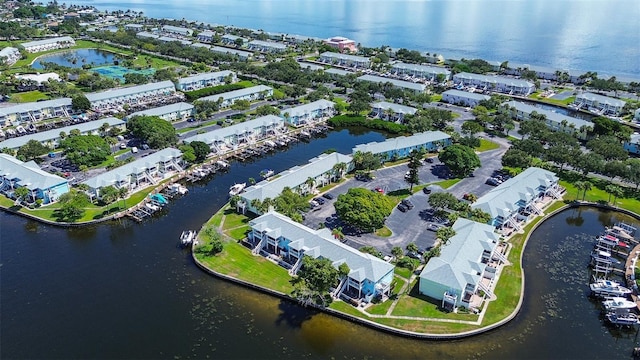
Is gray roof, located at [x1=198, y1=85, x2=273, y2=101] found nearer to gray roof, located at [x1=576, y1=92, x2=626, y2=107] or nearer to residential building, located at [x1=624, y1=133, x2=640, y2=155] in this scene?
residential building, located at [x1=624, y1=133, x2=640, y2=155]

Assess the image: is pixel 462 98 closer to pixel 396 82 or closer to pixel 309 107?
pixel 396 82

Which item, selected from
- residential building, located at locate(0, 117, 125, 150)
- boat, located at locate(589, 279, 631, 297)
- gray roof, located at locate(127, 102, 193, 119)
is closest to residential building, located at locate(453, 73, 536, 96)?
gray roof, located at locate(127, 102, 193, 119)

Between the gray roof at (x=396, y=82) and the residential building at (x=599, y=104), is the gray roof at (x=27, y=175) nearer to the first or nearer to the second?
the gray roof at (x=396, y=82)

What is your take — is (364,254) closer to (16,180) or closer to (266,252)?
(266,252)

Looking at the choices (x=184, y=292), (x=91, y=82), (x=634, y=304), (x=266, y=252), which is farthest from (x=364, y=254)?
(x=91, y=82)

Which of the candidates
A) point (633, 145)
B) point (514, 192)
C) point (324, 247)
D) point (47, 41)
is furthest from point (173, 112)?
point (47, 41)

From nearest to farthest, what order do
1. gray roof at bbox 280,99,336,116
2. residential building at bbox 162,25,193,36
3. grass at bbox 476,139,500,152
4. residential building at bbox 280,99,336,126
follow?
grass at bbox 476,139,500,152
residential building at bbox 280,99,336,126
gray roof at bbox 280,99,336,116
residential building at bbox 162,25,193,36
